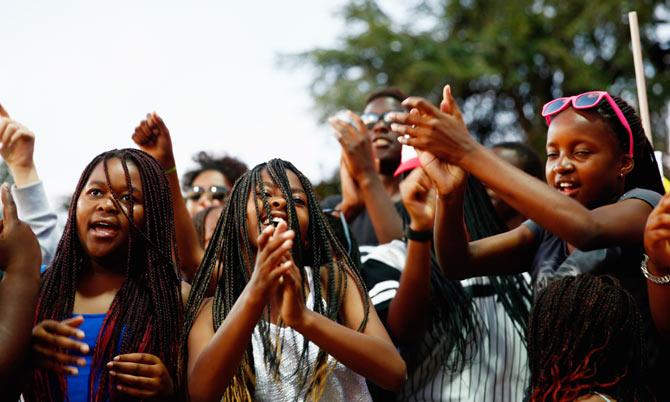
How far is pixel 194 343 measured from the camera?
9.94 ft

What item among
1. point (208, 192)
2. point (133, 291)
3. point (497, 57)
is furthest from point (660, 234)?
point (497, 57)

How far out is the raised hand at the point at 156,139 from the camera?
393cm

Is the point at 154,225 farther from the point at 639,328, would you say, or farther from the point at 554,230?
the point at 639,328

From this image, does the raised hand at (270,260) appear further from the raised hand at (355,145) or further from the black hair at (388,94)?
the black hair at (388,94)

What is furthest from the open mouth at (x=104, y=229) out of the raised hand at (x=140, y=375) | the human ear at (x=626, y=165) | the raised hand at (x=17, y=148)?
the human ear at (x=626, y=165)

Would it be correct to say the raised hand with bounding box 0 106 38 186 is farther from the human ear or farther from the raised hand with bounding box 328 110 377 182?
the human ear

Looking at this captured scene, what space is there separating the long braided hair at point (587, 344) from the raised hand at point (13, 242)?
1705 mm

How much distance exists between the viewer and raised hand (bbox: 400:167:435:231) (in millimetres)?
3420

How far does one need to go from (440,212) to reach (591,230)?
0.68m

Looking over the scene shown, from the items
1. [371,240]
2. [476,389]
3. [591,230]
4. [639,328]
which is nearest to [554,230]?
[591,230]

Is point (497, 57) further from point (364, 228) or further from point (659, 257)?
point (659, 257)

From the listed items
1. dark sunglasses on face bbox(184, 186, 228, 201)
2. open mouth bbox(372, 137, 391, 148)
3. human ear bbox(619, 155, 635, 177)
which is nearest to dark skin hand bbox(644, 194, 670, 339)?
human ear bbox(619, 155, 635, 177)

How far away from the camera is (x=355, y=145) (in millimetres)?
4578

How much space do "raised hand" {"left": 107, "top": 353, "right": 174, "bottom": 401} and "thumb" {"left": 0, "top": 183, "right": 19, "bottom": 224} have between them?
567 millimetres
